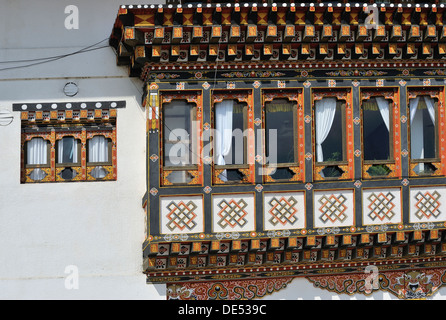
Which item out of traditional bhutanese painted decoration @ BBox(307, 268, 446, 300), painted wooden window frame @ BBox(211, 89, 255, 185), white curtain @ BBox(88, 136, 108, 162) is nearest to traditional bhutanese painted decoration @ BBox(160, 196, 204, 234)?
painted wooden window frame @ BBox(211, 89, 255, 185)

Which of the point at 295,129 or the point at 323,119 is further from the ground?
the point at 323,119

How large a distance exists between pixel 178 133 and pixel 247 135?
3.89 ft

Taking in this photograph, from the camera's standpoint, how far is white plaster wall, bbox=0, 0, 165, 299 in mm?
18781

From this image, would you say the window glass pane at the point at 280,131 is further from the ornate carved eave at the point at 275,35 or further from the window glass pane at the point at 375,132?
the window glass pane at the point at 375,132

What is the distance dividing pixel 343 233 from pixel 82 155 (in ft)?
15.5

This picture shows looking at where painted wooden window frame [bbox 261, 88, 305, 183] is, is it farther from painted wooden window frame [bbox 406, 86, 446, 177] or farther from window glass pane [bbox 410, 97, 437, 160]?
window glass pane [bbox 410, 97, 437, 160]

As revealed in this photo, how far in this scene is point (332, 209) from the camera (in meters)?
18.5

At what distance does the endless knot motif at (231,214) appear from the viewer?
720 inches

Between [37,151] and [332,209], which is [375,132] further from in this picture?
[37,151]

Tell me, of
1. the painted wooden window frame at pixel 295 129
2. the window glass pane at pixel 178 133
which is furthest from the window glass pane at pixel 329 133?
the window glass pane at pixel 178 133

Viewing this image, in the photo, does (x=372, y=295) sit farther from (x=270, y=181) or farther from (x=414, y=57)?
(x=414, y=57)

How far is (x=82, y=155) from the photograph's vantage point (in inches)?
749

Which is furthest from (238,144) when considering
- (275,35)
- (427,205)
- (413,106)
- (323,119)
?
(427,205)

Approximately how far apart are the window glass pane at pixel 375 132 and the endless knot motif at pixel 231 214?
7.91ft
